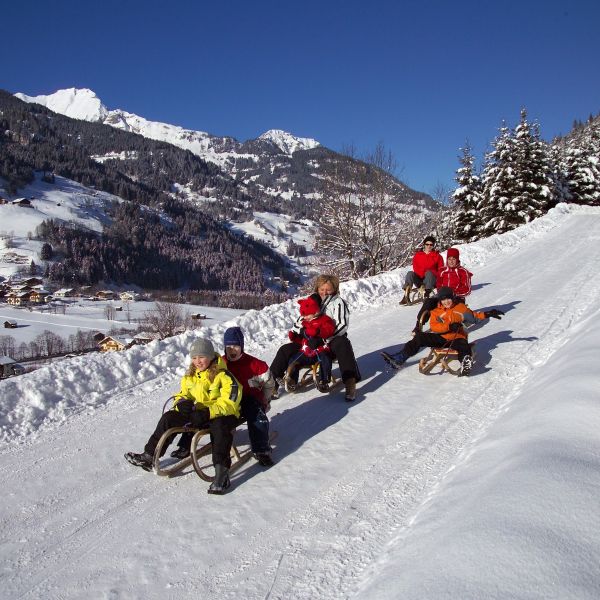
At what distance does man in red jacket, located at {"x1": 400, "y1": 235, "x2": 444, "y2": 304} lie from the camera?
11.1 meters

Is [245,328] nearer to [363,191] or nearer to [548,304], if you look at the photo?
[548,304]

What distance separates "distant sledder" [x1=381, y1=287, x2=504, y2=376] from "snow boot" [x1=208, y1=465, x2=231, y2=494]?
351 centimetres

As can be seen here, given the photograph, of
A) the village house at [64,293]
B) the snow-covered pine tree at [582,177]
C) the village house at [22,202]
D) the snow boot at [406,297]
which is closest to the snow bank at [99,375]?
the snow boot at [406,297]

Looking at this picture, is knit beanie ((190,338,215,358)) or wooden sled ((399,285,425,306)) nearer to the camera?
knit beanie ((190,338,215,358))

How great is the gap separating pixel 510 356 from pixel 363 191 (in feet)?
A: 54.7

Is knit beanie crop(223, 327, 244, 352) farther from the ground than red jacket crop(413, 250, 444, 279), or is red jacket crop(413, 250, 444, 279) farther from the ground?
red jacket crop(413, 250, 444, 279)

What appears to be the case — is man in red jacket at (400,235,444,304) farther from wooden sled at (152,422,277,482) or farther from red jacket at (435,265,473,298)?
wooden sled at (152,422,277,482)

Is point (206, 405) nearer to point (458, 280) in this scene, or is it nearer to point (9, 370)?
point (458, 280)

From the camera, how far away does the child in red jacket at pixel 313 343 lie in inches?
246

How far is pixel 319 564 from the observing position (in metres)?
3.11

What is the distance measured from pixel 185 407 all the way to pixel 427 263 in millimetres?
8172

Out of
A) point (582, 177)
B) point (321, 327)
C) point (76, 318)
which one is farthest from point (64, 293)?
point (321, 327)

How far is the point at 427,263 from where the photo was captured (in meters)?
11.3

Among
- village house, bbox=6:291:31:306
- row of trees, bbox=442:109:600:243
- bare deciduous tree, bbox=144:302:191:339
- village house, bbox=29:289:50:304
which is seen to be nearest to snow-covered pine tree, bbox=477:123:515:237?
row of trees, bbox=442:109:600:243
